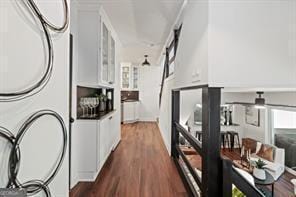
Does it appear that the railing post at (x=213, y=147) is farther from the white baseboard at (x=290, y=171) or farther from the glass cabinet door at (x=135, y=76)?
the glass cabinet door at (x=135, y=76)

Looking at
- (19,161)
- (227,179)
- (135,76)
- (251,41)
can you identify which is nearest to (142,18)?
(251,41)

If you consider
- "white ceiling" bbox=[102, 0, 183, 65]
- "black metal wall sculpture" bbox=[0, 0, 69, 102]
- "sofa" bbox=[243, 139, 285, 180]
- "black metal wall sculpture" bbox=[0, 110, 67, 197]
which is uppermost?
"white ceiling" bbox=[102, 0, 183, 65]

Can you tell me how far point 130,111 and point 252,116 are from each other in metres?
5.05

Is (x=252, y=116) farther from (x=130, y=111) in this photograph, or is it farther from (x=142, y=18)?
(x=130, y=111)

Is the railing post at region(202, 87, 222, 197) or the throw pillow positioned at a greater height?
the railing post at region(202, 87, 222, 197)

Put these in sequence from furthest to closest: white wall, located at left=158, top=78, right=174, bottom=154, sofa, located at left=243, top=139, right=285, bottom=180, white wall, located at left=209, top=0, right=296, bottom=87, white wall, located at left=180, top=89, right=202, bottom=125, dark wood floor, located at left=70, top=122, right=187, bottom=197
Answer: white wall, located at left=180, top=89, right=202, bottom=125 < white wall, located at left=158, top=78, right=174, bottom=154 < sofa, located at left=243, top=139, right=285, bottom=180 < dark wood floor, located at left=70, top=122, right=187, bottom=197 < white wall, located at left=209, top=0, right=296, bottom=87

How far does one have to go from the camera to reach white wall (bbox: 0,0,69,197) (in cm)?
66

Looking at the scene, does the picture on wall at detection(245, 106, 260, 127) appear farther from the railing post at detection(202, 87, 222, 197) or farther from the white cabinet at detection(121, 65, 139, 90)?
the white cabinet at detection(121, 65, 139, 90)

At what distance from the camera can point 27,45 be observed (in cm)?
74

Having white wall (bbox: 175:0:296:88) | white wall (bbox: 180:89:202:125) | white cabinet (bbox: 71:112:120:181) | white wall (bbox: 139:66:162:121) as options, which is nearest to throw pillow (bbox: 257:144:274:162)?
white wall (bbox: 180:89:202:125)

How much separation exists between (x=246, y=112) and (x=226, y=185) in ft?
17.9

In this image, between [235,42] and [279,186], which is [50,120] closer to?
[235,42]

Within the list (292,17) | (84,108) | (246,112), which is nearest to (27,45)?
(292,17)

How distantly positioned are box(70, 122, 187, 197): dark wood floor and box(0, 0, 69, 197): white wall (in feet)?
6.61
